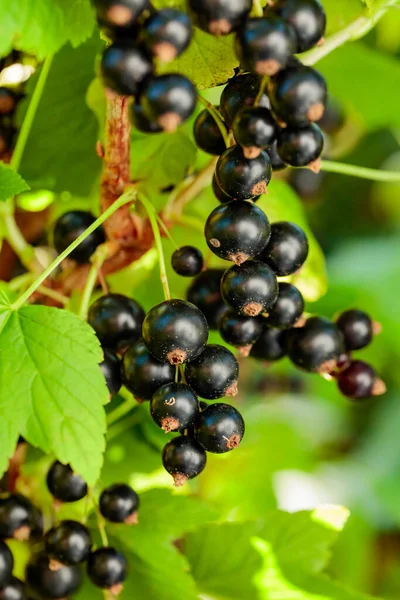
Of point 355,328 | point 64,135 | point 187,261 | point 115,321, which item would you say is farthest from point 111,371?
point 64,135

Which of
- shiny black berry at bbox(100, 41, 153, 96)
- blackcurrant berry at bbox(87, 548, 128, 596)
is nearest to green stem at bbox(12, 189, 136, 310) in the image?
shiny black berry at bbox(100, 41, 153, 96)

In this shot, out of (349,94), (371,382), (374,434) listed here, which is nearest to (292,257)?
(371,382)

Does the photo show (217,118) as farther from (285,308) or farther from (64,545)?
(64,545)

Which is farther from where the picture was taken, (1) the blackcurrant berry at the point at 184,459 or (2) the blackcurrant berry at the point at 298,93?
(1) the blackcurrant berry at the point at 184,459

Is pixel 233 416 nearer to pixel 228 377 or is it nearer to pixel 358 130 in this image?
pixel 228 377

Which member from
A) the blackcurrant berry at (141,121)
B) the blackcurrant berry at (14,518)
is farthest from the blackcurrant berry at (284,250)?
the blackcurrant berry at (14,518)

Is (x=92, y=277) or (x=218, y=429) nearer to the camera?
(x=218, y=429)

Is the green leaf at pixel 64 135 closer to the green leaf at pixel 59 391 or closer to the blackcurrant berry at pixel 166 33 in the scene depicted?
the green leaf at pixel 59 391
